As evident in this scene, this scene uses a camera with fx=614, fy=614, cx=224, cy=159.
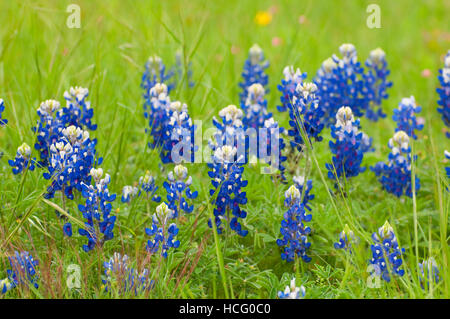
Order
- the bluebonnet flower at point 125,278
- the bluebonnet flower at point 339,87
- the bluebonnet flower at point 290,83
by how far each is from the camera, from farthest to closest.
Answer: the bluebonnet flower at point 339,87 < the bluebonnet flower at point 290,83 < the bluebonnet flower at point 125,278

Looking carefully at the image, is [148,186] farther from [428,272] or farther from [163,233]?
[428,272]

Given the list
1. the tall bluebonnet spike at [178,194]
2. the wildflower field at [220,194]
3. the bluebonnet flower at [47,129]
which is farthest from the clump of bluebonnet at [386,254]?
the bluebonnet flower at [47,129]

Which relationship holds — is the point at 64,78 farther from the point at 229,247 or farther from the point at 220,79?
the point at 229,247

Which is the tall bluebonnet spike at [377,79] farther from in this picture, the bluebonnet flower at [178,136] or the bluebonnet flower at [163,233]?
the bluebonnet flower at [163,233]

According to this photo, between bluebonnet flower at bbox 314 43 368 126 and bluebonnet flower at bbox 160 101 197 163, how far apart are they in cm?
92

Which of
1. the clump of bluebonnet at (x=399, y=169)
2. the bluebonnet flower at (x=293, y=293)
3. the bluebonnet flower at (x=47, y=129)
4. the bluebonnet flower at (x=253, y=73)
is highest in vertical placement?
the bluebonnet flower at (x=253, y=73)

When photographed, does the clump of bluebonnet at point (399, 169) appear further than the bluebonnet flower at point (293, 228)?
Yes

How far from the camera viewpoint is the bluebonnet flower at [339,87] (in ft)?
12.3

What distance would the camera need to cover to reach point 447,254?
258 cm

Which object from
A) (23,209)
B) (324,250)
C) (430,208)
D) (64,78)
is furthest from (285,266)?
(64,78)

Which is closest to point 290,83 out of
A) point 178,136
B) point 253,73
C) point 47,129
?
point 178,136

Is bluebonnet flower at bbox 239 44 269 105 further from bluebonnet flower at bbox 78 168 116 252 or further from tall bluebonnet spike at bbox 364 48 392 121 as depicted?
bluebonnet flower at bbox 78 168 116 252

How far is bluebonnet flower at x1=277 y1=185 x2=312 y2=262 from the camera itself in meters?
2.79

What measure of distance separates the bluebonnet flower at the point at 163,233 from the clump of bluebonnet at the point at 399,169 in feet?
4.26
